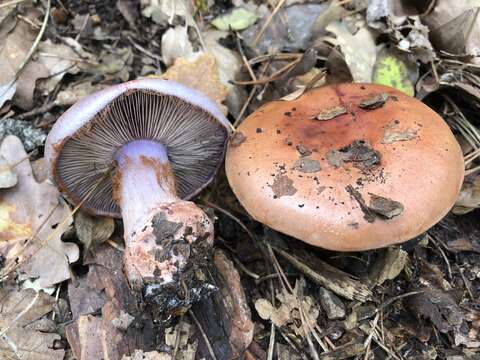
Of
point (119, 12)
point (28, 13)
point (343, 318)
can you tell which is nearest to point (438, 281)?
point (343, 318)

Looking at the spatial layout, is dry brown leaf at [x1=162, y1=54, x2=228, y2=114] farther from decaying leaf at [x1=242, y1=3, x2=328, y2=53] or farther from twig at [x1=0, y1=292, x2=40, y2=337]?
twig at [x1=0, y1=292, x2=40, y2=337]

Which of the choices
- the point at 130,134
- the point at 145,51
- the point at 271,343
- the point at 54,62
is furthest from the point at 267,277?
the point at 54,62

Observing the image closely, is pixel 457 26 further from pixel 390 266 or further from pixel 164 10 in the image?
pixel 164 10

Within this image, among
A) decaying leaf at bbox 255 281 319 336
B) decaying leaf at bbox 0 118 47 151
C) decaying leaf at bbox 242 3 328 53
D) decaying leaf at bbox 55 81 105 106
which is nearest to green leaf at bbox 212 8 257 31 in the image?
decaying leaf at bbox 242 3 328 53

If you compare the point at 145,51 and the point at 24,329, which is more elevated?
the point at 145,51

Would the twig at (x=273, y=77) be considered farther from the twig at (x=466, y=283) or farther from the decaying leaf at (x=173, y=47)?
the twig at (x=466, y=283)

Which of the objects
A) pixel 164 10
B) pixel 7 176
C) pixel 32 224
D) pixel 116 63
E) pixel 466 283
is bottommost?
pixel 466 283

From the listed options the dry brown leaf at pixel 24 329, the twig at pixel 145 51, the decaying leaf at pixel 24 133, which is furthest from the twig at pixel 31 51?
the dry brown leaf at pixel 24 329
